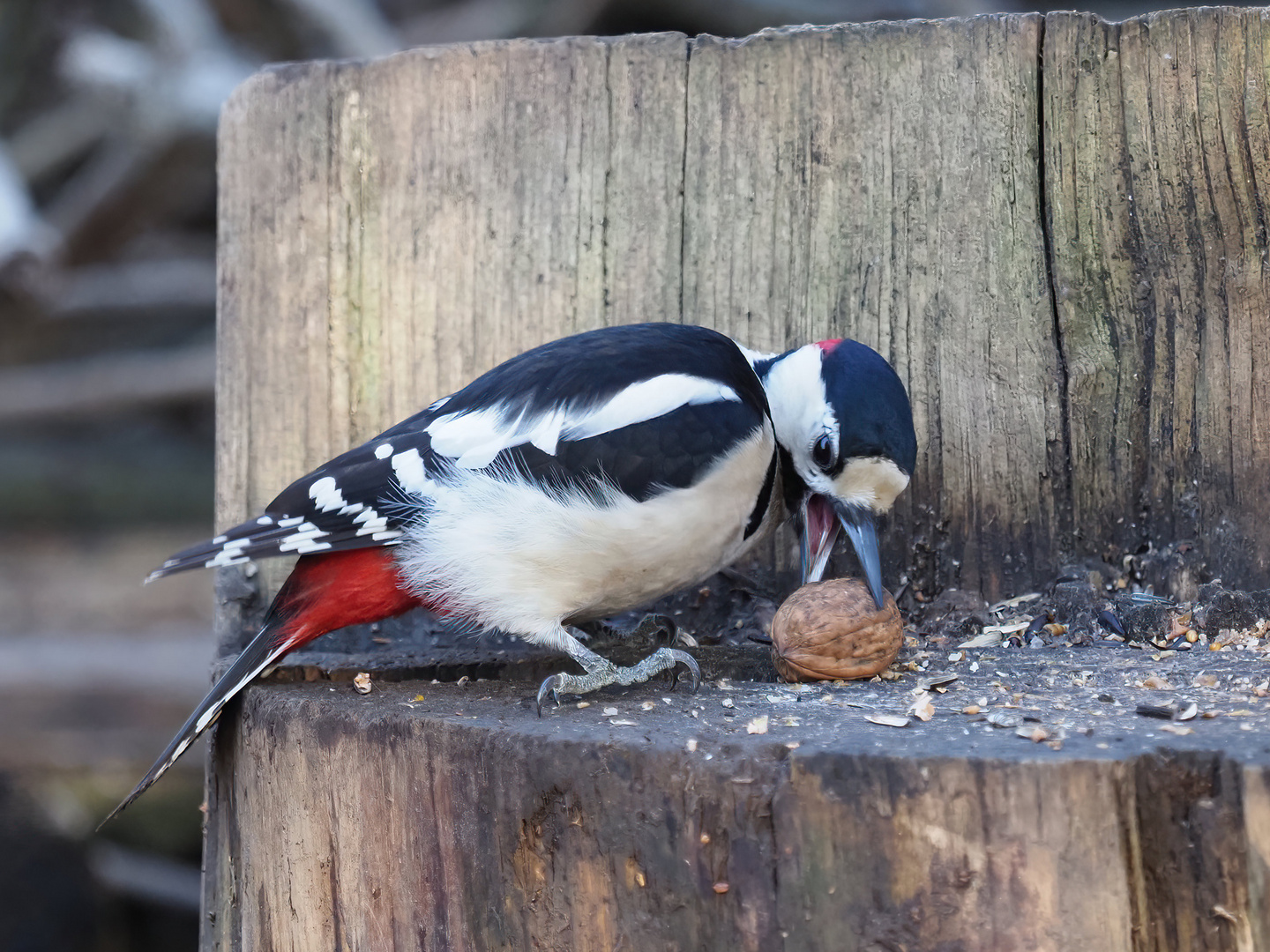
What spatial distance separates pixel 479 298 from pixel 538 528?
81 cm

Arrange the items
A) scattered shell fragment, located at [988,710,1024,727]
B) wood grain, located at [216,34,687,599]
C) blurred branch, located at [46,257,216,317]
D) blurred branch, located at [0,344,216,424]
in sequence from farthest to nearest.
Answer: blurred branch, located at [0,344,216,424] → blurred branch, located at [46,257,216,317] → wood grain, located at [216,34,687,599] → scattered shell fragment, located at [988,710,1024,727]

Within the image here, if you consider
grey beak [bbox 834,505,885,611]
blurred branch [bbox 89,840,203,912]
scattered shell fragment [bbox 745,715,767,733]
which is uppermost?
grey beak [bbox 834,505,885,611]

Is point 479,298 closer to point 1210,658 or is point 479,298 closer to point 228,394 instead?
point 228,394

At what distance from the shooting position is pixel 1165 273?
8.32 ft

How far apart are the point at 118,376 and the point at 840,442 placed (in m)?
4.80

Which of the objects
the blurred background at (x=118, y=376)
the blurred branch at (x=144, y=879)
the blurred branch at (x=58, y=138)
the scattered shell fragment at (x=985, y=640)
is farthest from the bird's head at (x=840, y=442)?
the blurred branch at (x=58, y=138)

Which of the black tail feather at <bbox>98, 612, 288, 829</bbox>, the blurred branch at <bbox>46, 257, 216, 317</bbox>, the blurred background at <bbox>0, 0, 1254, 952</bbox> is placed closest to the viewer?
the black tail feather at <bbox>98, 612, 288, 829</bbox>

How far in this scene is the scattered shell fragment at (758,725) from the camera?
1698 mm

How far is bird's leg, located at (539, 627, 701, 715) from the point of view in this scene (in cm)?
213

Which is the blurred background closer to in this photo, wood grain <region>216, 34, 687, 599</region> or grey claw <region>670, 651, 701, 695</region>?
wood grain <region>216, 34, 687, 599</region>

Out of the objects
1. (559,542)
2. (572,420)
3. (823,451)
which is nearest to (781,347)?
(823,451)

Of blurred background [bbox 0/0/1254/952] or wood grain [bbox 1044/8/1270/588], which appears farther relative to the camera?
blurred background [bbox 0/0/1254/952]

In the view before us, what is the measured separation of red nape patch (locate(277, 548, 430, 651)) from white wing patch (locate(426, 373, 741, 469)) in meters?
0.17

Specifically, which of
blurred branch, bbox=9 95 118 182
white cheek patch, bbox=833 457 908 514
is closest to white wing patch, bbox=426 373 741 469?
white cheek patch, bbox=833 457 908 514
